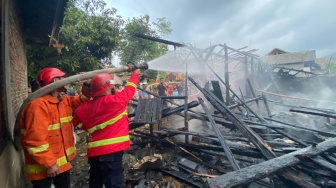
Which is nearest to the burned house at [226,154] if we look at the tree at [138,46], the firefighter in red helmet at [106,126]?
the firefighter in red helmet at [106,126]

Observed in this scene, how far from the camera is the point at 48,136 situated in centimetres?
238

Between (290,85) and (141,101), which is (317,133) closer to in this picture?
(141,101)

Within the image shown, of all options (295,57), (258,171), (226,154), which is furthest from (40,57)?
(295,57)

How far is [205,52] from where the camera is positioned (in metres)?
9.44

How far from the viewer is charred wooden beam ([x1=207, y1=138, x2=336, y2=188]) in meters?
2.08

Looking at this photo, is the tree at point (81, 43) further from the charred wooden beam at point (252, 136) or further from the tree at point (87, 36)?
the charred wooden beam at point (252, 136)

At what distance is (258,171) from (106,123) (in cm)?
185

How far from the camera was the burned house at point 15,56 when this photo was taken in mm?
2395

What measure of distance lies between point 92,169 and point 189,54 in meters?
7.11

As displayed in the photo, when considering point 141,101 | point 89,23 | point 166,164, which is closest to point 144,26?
point 89,23

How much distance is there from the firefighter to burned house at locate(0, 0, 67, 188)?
35 cm

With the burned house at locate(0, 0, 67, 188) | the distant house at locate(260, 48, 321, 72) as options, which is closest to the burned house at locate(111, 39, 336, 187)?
the burned house at locate(0, 0, 67, 188)

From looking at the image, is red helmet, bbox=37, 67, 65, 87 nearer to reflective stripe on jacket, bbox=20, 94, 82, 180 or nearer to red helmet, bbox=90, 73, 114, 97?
reflective stripe on jacket, bbox=20, 94, 82, 180

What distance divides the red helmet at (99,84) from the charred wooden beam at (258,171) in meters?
1.64
